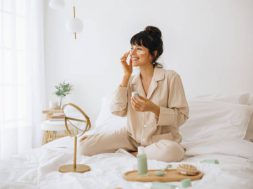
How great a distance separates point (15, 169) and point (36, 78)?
2496 mm

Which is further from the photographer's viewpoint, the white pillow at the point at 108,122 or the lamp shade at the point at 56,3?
the lamp shade at the point at 56,3

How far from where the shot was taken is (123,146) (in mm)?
2051

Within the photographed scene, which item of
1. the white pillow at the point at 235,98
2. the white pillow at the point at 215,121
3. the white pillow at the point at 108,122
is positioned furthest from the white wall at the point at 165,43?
the white pillow at the point at 108,122

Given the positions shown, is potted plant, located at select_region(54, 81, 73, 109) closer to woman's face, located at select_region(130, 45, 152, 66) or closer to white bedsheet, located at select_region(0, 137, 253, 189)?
woman's face, located at select_region(130, 45, 152, 66)

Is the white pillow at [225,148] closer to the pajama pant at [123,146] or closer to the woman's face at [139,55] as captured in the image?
the pajama pant at [123,146]

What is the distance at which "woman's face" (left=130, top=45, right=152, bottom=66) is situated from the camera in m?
2.09

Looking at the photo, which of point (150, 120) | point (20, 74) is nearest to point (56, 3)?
point (20, 74)

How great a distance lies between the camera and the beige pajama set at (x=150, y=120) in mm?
1932

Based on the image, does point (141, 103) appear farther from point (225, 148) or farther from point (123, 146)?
point (225, 148)

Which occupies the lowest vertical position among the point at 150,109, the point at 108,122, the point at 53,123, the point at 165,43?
the point at 53,123

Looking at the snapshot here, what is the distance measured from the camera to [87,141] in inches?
77.2

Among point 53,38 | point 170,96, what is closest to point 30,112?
point 53,38

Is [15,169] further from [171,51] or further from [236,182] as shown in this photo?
[171,51]

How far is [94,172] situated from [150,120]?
653mm
